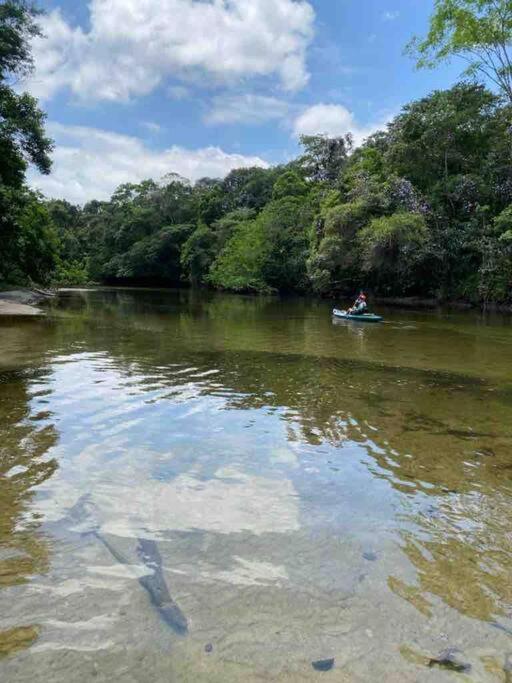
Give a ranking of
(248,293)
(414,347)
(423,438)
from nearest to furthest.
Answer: (423,438)
(414,347)
(248,293)

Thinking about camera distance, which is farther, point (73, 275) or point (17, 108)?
point (73, 275)

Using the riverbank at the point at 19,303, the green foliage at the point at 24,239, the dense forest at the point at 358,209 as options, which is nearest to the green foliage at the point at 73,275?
the dense forest at the point at 358,209

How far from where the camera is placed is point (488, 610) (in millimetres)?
3176

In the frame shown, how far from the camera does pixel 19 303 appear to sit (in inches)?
1045

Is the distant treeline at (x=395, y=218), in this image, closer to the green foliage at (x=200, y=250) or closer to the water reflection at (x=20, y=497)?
the green foliage at (x=200, y=250)

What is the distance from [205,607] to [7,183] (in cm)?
2292

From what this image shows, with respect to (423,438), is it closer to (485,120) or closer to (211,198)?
(485,120)

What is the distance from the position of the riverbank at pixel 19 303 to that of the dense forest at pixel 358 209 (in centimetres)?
154

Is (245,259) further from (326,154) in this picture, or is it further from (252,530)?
(252,530)

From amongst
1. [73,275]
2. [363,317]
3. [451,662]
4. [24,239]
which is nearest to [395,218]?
[363,317]

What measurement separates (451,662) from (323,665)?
2.24 feet

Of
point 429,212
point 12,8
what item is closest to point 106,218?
point 429,212

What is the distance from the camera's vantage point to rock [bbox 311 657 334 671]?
2.64 meters

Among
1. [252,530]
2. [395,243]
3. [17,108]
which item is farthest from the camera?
[395,243]
